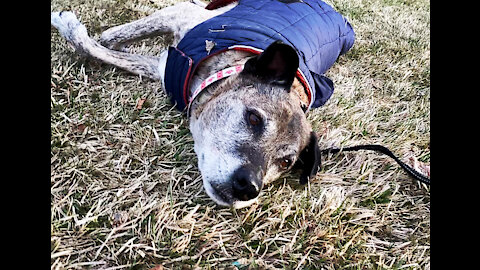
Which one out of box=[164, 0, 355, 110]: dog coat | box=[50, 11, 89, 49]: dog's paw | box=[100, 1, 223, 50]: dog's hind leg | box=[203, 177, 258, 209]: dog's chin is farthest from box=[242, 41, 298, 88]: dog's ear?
box=[50, 11, 89, 49]: dog's paw

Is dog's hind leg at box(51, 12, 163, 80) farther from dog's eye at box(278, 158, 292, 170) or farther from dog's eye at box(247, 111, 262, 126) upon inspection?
dog's eye at box(278, 158, 292, 170)

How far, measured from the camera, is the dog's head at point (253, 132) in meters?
2.72

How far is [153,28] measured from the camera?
4539 mm

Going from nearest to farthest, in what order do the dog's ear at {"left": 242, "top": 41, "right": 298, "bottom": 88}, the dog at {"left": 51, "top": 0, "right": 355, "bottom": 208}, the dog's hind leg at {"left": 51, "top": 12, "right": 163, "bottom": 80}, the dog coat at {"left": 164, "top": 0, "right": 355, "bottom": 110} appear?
the dog at {"left": 51, "top": 0, "right": 355, "bottom": 208}
the dog's ear at {"left": 242, "top": 41, "right": 298, "bottom": 88}
the dog coat at {"left": 164, "top": 0, "right": 355, "bottom": 110}
the dog's hind leg at {"left": 51, "top": 12, "right": 163, "bottom": 80}

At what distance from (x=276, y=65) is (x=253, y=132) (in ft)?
2.20

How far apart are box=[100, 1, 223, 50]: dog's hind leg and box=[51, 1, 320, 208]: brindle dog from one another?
1.11 m

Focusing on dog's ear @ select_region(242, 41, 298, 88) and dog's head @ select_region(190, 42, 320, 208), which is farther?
dog's ear @ select_region(242, 41, 298, 88)

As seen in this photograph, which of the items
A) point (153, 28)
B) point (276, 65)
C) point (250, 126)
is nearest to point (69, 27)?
point (153, 28)

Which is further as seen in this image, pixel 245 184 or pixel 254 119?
pixel 254 119

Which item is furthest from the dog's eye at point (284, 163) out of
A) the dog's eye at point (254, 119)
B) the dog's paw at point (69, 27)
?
the dog's paw at point (69, 27)

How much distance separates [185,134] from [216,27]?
1185 mm

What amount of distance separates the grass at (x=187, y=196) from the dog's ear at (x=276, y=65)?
82 cm

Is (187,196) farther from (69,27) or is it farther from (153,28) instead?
(69,27)

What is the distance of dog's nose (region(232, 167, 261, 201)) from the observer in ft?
8.60
